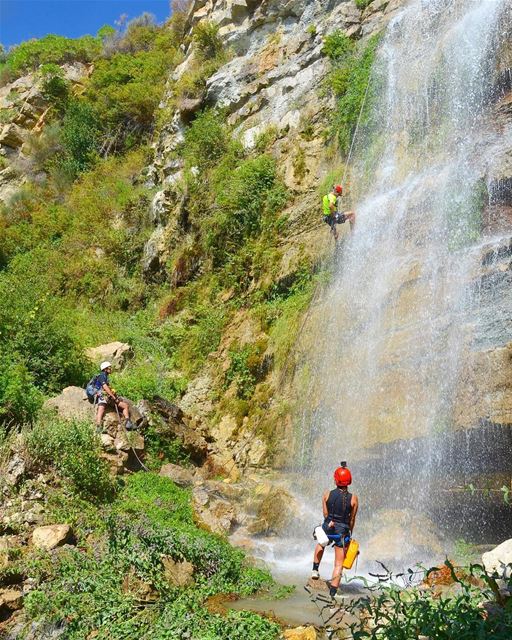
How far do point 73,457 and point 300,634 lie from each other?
4.55 m

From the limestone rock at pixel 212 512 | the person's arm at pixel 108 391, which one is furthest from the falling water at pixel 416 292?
the person's arm at pixel 108 391

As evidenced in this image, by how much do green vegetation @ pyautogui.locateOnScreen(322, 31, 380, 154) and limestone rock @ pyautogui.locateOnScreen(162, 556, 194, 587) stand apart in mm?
11990

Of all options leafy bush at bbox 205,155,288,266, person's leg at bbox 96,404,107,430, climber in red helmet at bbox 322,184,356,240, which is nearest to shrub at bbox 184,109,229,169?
leafy bush at bbox 205,155,288,266

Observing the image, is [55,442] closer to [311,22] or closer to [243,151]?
[243,151]

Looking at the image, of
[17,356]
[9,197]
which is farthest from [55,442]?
[9,197]

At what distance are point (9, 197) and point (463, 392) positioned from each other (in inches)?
1049

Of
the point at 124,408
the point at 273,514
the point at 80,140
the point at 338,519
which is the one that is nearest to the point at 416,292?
the point at 273,514

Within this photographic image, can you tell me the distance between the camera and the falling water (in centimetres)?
890

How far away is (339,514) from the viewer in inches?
289

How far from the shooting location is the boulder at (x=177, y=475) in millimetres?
10258

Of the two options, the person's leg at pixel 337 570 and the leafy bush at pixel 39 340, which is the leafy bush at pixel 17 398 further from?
the person's leg at pixel 337 570

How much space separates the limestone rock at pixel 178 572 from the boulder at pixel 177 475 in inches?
128

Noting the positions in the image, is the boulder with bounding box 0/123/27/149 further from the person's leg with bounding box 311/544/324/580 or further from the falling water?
the person's leg with bounding box 311/544/324/580

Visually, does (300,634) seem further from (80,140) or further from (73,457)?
(80,140)
